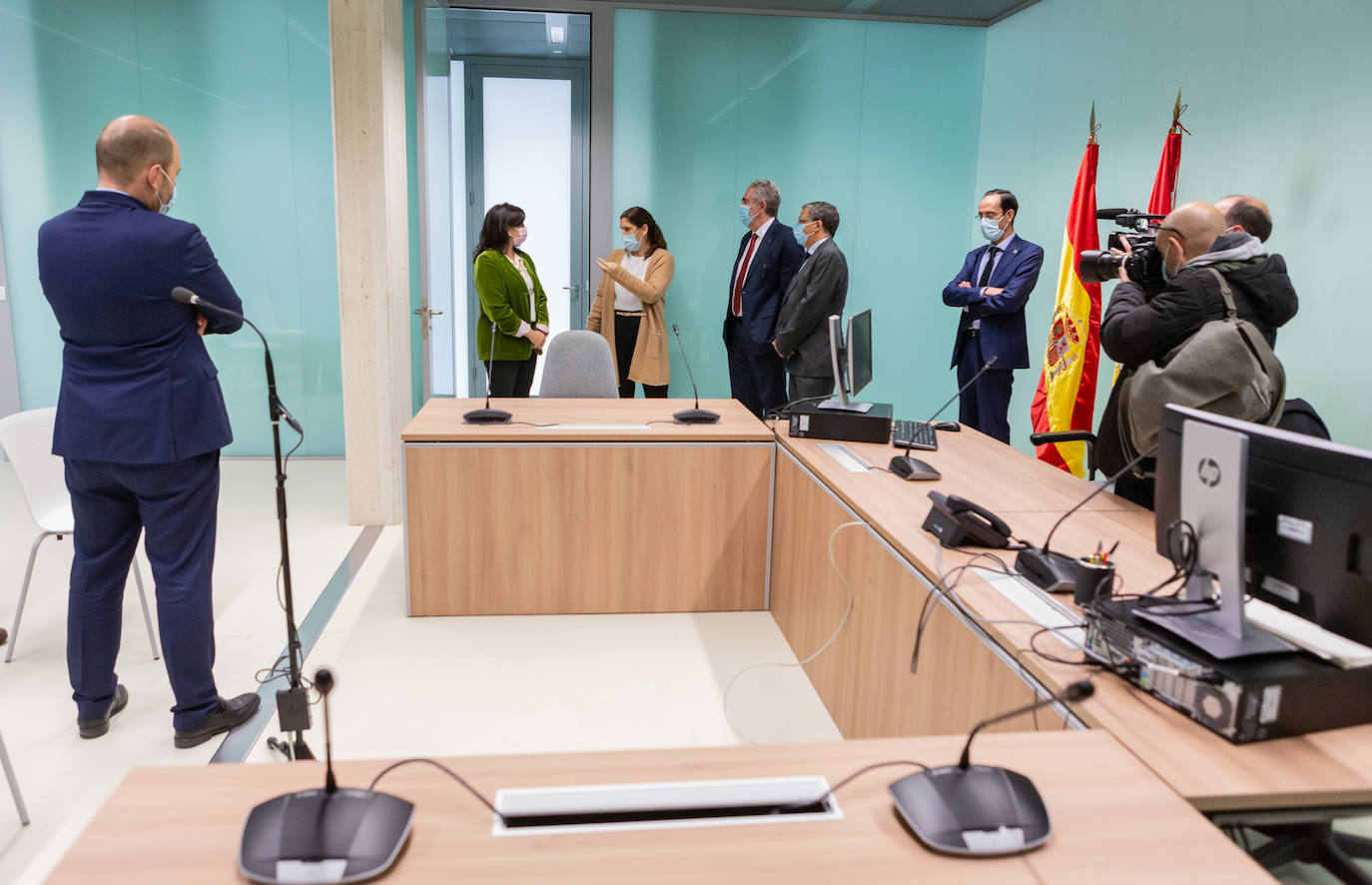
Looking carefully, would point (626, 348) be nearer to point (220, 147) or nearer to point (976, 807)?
point (220, 147)

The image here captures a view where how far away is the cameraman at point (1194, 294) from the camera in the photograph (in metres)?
2.24

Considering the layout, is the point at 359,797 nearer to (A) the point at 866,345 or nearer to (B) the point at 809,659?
(B) the point at 809,659

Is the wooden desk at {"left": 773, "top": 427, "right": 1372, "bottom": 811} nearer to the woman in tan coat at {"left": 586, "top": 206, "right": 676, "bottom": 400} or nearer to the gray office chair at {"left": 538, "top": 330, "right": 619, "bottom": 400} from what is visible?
the gray office chair at {"left": 538, "top": 330, "right": 619, "bottom": 400}

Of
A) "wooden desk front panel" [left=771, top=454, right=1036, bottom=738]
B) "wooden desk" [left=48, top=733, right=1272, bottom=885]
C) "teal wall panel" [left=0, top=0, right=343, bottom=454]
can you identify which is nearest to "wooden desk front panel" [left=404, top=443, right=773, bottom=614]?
"wooden desk front panel" [left=771, top=454, right=1036, bottom=738]

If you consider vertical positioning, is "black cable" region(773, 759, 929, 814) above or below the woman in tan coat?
below

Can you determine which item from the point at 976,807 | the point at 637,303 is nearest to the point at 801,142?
the point at 637,303

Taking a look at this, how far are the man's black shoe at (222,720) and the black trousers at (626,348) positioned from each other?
3253 millimetres

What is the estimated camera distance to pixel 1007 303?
14.6ft

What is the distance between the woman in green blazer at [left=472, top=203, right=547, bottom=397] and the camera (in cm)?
461

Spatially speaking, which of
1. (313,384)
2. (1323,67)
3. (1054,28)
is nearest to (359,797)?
(1323,67)

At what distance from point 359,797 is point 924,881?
2.15ft

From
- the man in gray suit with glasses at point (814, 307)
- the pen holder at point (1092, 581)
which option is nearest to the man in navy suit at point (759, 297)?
the man in gray suit with glasses at point (814, 307)

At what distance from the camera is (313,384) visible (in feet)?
17.9

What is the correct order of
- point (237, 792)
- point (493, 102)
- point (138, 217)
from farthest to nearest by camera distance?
point (493, 102) < point (138, 217) < point (237, 792)
